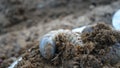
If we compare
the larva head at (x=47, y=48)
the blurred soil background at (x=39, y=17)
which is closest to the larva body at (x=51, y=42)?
the larva head at (x=47, y=48)

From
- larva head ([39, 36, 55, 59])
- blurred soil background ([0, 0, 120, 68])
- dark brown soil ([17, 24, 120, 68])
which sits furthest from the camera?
blurred soil background ([0, 0, 120, 68])

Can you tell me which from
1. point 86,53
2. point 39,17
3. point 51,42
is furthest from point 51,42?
point 39,17

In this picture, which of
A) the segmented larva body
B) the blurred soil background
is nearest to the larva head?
the segmented larva body

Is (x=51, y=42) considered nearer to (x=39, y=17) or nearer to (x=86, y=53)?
(x=86, y=53)

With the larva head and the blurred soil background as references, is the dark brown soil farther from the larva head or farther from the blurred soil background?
the blurred soil background

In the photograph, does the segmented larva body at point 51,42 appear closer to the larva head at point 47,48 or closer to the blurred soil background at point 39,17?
the larva head at point 47,48

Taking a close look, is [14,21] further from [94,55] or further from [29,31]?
[94,55]

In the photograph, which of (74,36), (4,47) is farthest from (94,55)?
(4,47)
